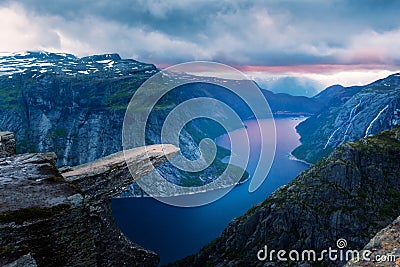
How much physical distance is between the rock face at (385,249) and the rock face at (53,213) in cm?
868

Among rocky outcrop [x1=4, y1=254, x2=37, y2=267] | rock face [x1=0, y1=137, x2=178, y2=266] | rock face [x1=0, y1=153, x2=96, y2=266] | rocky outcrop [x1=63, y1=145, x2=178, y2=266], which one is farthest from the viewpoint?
rocky outcrop [x1=63, y1=145, x2=178, y2=266]

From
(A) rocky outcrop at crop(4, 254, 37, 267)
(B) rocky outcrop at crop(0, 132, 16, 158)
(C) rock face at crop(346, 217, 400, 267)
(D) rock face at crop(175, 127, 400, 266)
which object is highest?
(B) rocky outcrop at crop(0, 132, 16, 158)

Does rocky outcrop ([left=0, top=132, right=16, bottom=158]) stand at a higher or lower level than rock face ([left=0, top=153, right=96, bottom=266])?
higher

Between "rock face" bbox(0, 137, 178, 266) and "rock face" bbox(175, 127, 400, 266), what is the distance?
109 meters

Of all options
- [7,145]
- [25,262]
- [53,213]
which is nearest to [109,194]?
[53,213]

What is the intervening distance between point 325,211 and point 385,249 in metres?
141

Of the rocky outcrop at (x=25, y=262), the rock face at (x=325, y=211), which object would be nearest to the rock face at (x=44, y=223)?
the rocky outcrop at (x=25, y=262)

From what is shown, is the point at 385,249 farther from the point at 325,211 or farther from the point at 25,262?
the point at 325,211

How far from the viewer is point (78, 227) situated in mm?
11227

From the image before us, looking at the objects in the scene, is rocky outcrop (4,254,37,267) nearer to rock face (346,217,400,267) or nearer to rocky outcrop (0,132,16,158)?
rock face (346,217,400,267)

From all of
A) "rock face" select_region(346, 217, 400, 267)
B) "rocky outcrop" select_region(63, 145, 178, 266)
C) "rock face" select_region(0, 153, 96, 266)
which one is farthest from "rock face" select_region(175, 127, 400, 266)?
"rock face" select_region(346, 217, 400, 267)

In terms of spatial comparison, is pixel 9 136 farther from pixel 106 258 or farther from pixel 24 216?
pixel 24 216

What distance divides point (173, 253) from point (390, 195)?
101m

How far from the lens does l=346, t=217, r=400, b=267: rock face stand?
5.97 m
